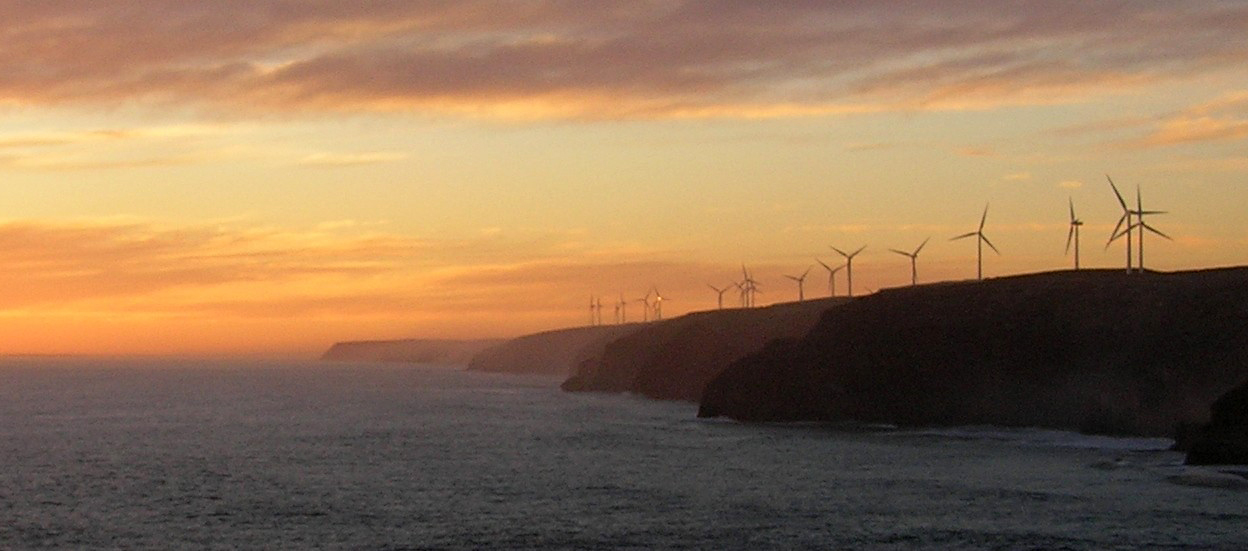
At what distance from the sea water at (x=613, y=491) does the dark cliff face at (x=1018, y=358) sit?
5540 mm

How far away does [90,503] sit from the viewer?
259 ft

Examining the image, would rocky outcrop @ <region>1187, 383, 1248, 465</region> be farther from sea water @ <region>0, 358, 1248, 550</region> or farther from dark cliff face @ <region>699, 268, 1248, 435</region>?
dark cliff face @ <region>699, 268, 1248, 435</region>

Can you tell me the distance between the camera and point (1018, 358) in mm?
134625

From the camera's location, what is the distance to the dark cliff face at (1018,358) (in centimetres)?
12156

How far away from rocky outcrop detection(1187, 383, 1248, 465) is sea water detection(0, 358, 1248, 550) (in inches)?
75.8

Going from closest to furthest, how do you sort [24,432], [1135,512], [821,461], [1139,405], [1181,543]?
[1181,543], [1135,512], [821,461], [1139,405], [24,432]

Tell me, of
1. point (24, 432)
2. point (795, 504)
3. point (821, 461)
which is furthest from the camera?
point (24, 432)

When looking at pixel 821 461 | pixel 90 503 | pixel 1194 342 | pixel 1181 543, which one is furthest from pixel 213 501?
pixel 1194 342

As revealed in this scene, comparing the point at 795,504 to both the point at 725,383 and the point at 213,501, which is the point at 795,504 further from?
the point at 725,383

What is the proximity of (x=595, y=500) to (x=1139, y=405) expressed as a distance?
202ft

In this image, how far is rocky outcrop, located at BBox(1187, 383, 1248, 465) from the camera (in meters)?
90.8

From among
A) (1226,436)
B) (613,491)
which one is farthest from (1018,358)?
(613,491)

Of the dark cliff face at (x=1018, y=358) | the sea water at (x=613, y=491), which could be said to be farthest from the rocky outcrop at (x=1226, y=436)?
the dark cliff face at (x=1018, y=358)

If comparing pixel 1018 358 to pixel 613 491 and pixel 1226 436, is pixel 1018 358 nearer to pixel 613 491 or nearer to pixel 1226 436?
pixel 1226 436
